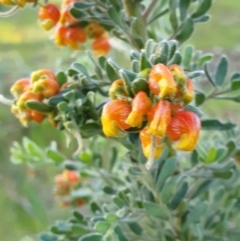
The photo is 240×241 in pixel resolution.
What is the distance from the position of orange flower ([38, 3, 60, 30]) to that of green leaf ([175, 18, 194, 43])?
17cm

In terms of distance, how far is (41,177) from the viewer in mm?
1657

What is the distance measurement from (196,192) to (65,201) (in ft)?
1.10

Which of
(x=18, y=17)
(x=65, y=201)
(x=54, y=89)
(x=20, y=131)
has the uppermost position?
(x=18, y=17)

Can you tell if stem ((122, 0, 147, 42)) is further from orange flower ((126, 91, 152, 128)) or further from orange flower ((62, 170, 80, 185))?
orange flower ((62, 170, 80, 185))

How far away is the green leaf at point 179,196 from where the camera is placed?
70 cm

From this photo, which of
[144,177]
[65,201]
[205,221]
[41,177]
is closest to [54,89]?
[144,177]

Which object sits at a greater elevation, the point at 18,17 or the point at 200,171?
the point at 18,17

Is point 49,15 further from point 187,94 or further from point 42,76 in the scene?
point 187,94

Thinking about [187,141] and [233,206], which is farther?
[233,206]

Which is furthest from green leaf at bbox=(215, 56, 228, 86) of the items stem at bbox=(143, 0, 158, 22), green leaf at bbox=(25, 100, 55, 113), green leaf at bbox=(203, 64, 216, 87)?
green leaf at bbox=(25, 100, 55, 113)

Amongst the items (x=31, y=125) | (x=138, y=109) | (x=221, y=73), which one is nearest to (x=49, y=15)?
(x=221, y=73)

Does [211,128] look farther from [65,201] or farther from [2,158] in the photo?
[2,158]

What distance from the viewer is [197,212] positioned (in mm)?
684

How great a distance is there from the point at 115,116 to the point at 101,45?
1.25ft
